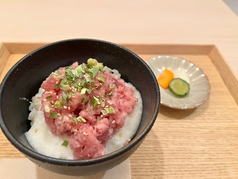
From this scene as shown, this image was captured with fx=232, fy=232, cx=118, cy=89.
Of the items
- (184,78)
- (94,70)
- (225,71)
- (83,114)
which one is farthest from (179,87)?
(83,114)

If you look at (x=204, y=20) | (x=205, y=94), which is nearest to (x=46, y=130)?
(x=205, y=94)

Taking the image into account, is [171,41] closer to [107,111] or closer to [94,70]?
[94,70]

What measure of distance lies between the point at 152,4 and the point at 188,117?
4.72 ft

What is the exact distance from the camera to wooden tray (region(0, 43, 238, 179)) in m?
1.17

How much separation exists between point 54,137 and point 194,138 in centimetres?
80

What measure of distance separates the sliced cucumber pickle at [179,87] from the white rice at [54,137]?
62 centimetres

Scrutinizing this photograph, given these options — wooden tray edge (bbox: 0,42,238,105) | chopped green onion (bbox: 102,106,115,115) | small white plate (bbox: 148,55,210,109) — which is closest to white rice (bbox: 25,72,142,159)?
chopped green onion (bbox: 102,106,115,115)

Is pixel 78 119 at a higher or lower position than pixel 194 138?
higher

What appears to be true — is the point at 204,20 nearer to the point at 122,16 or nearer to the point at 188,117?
the point at 122,16

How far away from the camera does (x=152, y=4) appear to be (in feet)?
7.93

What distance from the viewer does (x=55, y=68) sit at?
1.17 metres

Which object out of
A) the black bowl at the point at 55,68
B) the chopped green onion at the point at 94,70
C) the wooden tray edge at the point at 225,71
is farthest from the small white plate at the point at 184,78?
the chopped green onion at the point at 94,70

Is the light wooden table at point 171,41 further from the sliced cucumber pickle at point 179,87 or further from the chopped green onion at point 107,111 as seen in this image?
the chopped green onion at point 107,111

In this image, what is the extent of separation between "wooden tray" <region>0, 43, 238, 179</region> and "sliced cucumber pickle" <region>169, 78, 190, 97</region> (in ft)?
0.47
